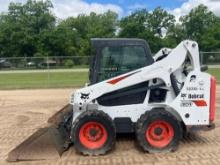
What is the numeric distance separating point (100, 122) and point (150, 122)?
0.94 meters

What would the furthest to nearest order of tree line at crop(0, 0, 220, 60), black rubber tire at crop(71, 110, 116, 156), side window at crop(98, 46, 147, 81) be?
1. tree line at crop(0, 0, 220, 60)
2. side window at crop(98, 46, 147, 81)
3. black rubber tire at crop(71, 110, 116, 156)

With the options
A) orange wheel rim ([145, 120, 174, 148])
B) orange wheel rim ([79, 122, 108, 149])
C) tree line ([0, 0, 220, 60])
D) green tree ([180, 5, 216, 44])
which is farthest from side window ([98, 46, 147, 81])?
green tree ([180, 5, 216, 44])

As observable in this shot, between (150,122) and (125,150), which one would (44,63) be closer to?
(125,150)

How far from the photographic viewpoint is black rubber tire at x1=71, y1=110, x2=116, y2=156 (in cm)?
754

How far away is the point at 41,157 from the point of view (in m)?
7.37

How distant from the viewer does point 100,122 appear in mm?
7559

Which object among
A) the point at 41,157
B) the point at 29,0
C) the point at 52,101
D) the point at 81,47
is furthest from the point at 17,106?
the point at 29,0

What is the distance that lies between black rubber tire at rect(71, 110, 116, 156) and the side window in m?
0.85

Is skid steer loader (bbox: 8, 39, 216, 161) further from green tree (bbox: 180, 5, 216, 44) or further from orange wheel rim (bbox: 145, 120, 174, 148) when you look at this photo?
green tree (bbox: 180, 5, 216, 44)

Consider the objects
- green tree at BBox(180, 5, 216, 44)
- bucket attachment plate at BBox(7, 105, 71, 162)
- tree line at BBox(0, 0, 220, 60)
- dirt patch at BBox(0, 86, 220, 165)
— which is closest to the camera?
dirt patch at BBox(0, 86, 220, 165)

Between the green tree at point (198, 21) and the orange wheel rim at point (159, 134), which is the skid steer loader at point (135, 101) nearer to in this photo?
the orange wheel rim at point (159, 134)

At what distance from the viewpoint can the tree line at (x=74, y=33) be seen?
66.0 m

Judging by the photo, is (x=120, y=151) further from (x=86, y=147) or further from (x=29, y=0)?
(x=29, y=0)

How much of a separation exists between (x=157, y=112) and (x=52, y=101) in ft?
30.4
